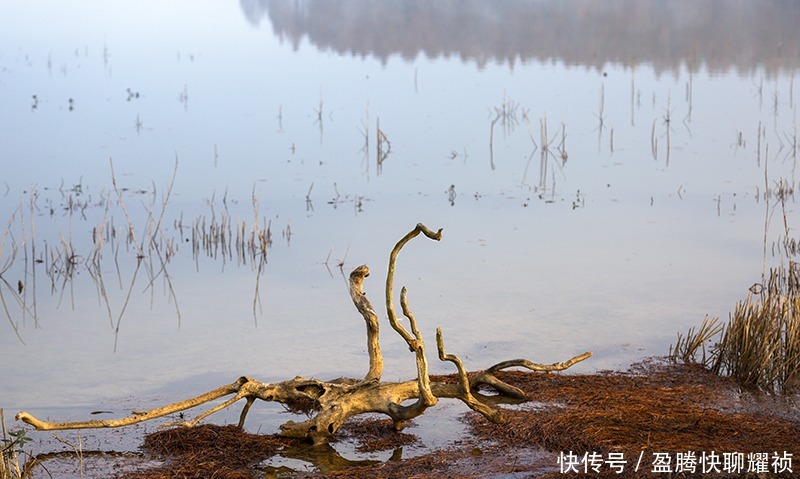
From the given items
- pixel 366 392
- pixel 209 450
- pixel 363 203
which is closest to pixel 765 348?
pixel 366 392

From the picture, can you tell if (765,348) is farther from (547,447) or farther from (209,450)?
(209,450)

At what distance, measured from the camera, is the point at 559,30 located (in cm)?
3616

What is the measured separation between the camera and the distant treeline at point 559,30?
29719 millimetres

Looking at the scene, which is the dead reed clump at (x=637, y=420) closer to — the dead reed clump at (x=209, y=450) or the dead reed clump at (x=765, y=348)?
the dead reed clump at (x=765, y=348)

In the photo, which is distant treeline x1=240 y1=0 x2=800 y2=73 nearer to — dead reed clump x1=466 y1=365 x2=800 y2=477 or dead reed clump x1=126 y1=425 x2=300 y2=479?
dead reed clump x1=466 y1=365 x2=800 y2=477

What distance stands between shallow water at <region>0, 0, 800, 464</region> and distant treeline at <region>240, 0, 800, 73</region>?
513 millimetres

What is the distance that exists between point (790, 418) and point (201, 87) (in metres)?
19.5

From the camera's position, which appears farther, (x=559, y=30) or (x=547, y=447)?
(x=559, y=30)

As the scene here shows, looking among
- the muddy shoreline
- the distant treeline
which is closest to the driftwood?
the muddy shoreline

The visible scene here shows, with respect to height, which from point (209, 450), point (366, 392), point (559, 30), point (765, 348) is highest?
point (559, 30)

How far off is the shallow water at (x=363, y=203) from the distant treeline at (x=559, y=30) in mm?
513

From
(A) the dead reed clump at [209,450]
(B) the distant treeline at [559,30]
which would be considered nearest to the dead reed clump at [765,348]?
(A) the dead reed clump at [209,450]

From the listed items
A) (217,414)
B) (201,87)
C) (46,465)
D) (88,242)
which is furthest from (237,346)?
(201,87)

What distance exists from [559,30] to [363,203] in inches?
947
